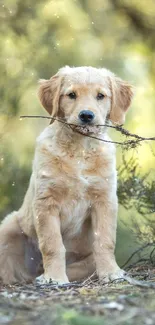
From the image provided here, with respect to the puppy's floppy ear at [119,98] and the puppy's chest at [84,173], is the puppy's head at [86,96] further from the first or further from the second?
the puppy's chest at [84,173]

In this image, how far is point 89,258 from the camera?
19.4 ft

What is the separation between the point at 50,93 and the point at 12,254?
54.9 inches

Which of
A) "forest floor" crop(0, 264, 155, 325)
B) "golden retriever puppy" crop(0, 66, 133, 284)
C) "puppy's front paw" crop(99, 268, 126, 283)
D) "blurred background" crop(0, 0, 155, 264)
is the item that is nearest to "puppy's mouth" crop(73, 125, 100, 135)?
"golden retriever puppy" crop(0, 66, 133, 284)

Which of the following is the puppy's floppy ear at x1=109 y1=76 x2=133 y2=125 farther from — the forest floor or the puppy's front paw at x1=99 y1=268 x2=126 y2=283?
the forest floor

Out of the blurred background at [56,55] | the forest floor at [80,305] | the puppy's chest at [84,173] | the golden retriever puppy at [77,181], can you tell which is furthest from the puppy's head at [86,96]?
the blurred background at [56,55]

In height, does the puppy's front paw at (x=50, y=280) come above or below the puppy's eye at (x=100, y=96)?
below

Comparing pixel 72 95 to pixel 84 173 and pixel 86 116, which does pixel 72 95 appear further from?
pixel 84 173

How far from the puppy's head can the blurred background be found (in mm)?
3372

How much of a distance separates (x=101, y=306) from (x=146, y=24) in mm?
7300

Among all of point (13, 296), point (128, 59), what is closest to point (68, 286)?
point (13, 296)

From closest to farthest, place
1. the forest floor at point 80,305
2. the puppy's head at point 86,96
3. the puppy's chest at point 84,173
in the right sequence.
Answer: the forest floor at point 80,305, the puppy's head at point 86,96, the puppy's chest at point 84,173

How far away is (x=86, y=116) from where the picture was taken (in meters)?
5.20

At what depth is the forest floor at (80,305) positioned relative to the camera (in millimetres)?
3225

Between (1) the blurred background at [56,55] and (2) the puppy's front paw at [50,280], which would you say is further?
(1) the blurred background at [56,55]
